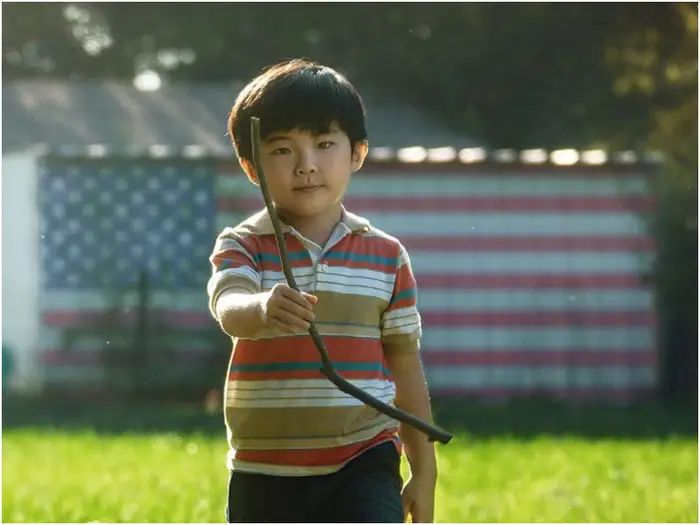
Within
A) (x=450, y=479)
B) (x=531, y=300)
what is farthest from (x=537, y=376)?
(x=450, y=479)

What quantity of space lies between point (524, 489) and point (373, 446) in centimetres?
348

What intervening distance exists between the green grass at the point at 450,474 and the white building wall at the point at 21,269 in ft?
8.69

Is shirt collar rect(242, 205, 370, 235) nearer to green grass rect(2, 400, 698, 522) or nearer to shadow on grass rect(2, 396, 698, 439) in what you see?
green grass rect(2, 400, 698, 522)

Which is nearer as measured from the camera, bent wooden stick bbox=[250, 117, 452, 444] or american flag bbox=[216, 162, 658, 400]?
bent wooden stick bbox=[250, 117, 452, 444]

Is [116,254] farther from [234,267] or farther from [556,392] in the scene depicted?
[234,267]

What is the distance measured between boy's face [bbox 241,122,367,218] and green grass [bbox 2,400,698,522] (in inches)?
100

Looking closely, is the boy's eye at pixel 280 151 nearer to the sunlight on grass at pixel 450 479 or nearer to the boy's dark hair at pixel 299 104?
the boy's dark hair at pixel 299 104

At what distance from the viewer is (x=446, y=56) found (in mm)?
23922

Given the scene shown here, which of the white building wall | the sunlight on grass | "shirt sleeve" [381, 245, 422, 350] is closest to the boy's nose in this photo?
"shirt sleeve" [381, 245, 422, 350]

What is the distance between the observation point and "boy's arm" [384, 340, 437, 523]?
346cm

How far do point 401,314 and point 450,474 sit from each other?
394 cm

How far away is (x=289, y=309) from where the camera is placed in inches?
111

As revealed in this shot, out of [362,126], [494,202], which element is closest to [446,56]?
[494,202]

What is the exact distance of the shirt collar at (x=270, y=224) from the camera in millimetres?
3312
